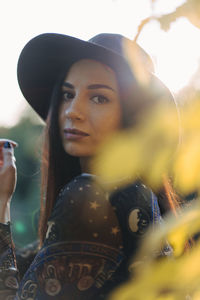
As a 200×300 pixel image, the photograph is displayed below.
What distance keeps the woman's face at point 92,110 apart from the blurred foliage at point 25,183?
443 cm

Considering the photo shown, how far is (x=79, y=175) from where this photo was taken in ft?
5.63

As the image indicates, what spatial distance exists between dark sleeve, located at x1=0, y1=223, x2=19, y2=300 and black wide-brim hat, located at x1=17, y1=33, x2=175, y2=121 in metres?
0.74

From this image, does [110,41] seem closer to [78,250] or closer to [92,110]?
[92,110]

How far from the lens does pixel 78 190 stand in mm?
1570

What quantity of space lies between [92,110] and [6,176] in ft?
1.90

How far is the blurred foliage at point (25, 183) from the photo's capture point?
27.1 feet

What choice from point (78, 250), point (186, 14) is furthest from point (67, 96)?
point (186, 14)

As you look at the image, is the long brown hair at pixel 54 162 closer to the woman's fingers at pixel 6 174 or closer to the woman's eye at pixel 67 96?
the woman's eye at pixel 67 96

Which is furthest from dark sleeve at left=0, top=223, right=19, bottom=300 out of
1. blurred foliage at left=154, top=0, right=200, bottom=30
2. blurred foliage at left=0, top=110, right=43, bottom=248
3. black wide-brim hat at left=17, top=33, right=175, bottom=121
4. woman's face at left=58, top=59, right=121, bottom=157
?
blurred foliage at left=0, top=110, right=43, bottom=248

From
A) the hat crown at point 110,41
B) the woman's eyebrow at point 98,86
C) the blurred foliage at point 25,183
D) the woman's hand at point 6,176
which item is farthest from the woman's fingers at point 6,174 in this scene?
the blurred foliage at point 25,183

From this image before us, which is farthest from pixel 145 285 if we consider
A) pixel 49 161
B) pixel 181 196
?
pixel 181 196

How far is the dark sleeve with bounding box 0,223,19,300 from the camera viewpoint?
1804 millimetres

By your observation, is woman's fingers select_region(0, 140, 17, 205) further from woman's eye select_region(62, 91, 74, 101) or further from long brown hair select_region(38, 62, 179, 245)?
woman's eye select_region(62, 91, 74, 101)

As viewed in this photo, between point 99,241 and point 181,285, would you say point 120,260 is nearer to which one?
point 99,241
